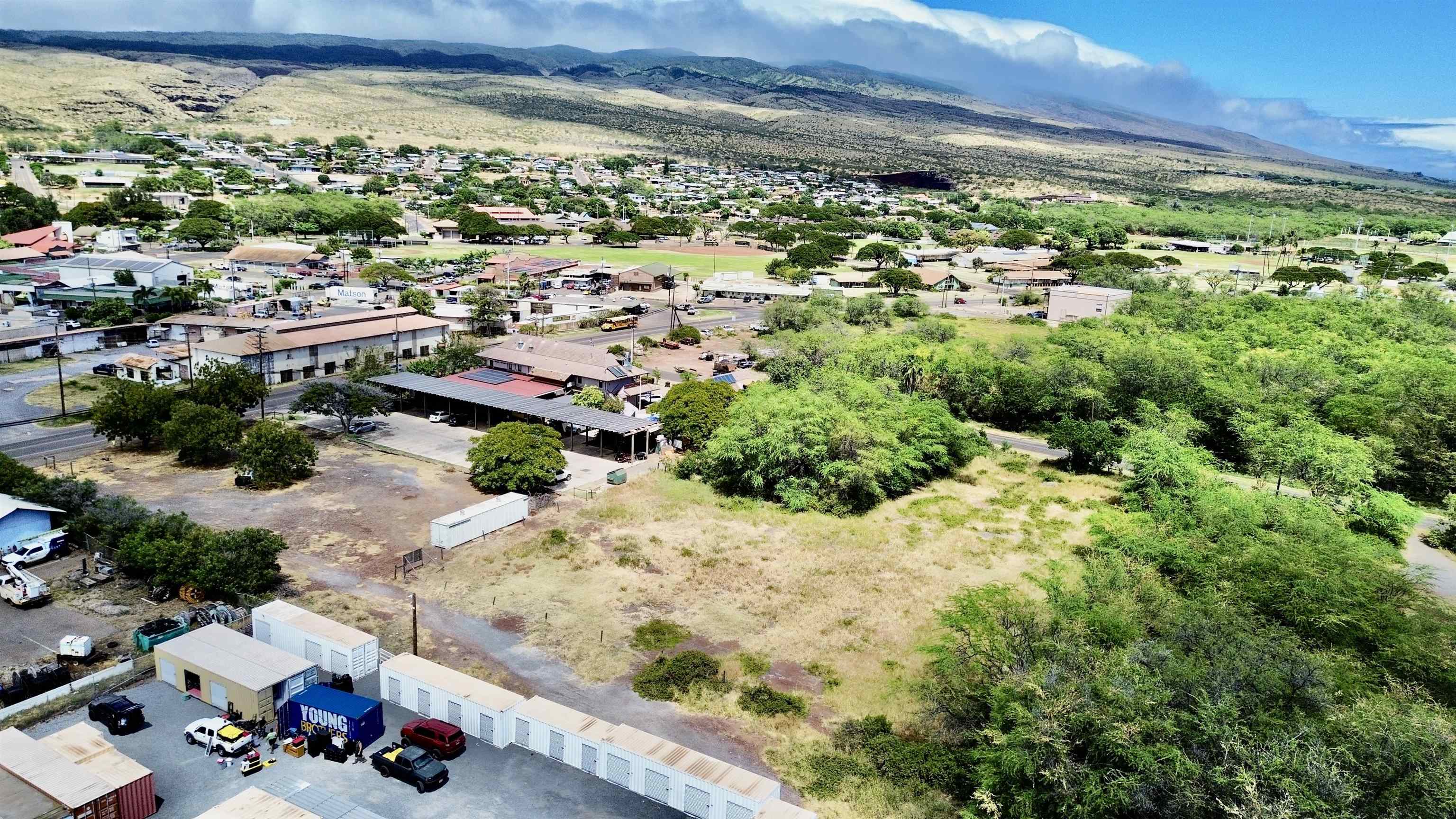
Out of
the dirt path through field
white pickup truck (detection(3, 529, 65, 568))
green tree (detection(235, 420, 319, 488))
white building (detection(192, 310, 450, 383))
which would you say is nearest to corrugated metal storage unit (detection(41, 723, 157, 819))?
the dirt path through field

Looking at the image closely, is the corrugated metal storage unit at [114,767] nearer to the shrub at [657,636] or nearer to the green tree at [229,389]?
the shrub at [657,636]

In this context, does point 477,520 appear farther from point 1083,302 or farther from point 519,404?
point 1083,302

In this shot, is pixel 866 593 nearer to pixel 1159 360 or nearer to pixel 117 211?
pixel 1159 360

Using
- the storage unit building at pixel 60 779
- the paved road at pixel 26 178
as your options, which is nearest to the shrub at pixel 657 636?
the storage unit building at pixel 60 779

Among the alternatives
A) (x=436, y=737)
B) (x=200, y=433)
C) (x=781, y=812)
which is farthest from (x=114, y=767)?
(x=200, y=433)

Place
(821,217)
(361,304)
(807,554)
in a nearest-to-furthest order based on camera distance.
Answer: (807,554)
(361,304)
(821,217)

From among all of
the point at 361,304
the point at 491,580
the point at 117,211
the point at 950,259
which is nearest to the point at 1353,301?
the point at 950,259

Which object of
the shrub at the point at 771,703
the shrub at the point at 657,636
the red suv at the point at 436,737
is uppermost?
the red suv at the point at 436,737
